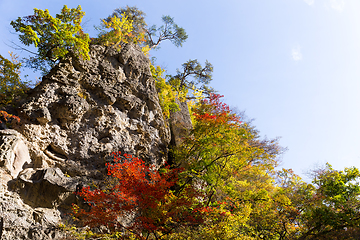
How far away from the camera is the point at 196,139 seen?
31.7 ft

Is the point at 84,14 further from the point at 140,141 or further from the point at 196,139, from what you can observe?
the point at 196,139

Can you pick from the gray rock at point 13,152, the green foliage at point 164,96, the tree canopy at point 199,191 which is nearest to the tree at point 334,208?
the tree canopy at point 199,191

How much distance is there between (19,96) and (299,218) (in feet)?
37.4

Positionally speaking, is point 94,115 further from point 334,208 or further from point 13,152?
point 334,208

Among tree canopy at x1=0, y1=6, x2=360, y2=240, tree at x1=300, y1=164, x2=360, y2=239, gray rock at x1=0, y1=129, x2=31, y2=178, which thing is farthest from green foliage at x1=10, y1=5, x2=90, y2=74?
tree at x1=300, y1=164, x2=360, y2=239

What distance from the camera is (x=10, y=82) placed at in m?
8.02

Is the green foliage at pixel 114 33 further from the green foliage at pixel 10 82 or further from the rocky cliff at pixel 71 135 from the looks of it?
the green foliage at pixel 10 82

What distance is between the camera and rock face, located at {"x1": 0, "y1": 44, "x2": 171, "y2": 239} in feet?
20.3

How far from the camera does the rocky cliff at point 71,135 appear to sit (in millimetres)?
6188

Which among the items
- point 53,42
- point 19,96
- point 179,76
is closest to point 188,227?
point 19,96

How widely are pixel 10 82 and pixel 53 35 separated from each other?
99.2 inches

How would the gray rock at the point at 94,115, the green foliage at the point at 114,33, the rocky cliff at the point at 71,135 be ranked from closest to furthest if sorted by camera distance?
the rocky cliff at the point at 71,135
the gray rock at the point at 94,115
the green foliage at the point at 114,33

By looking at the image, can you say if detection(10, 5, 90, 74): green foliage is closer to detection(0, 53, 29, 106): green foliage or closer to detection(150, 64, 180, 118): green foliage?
detection(0, 53, 29, 106): green foliage

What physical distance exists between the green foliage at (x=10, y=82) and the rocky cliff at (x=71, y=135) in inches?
22.1
